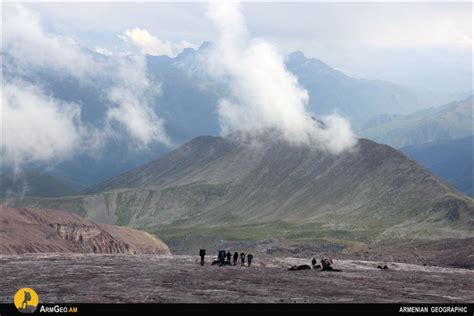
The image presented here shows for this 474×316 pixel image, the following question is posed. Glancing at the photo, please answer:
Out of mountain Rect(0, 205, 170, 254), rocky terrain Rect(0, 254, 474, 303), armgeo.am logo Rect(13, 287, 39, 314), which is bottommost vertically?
armgeo.am logo Rect(13, 287, 39, 314)

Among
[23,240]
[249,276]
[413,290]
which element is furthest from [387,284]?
[23,240]

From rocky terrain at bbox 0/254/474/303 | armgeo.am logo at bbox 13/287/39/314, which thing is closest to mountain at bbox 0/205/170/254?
rocky terrain at bbox 0/254/474/303

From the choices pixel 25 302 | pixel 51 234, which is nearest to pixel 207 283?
pixel 25 302

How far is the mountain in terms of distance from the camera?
140 metres

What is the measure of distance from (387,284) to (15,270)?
4782 centimetres

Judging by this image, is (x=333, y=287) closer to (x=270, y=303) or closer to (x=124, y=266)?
(x=270, y=303)

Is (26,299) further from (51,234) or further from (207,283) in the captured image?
(51,234)

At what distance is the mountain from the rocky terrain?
104 feet

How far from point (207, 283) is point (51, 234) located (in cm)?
9443

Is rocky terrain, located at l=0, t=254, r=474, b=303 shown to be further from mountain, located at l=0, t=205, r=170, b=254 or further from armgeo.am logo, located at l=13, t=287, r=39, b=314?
mountain, located at l=0, t=205, r=170, b=254

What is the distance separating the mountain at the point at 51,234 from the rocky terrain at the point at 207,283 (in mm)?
31673

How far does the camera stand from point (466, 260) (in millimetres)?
149250

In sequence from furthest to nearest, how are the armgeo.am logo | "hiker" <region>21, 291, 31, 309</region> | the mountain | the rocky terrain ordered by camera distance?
the mountain < the rocky terrain < "hiker" <region>21, 291, 31, 309</region> < the armgeo.am logo
